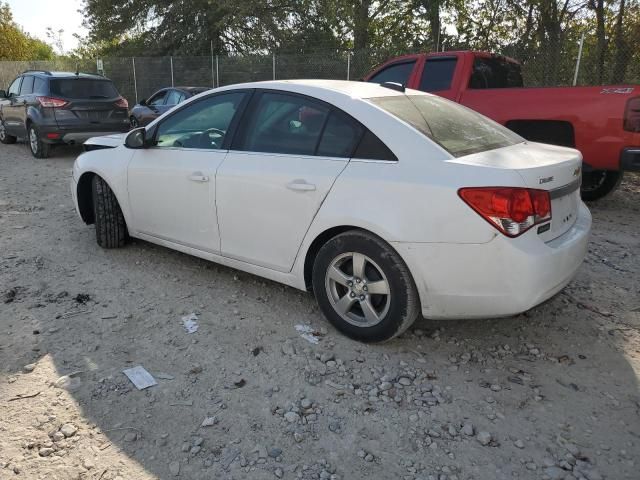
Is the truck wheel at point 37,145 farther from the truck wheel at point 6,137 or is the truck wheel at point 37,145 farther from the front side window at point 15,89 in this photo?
the truck wheel at point 6,137

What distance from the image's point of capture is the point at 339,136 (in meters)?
3.24

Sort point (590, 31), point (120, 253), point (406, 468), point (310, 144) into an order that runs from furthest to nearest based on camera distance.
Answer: point (590, 31), point (120, 253), point (310, 144), point (406, 468)

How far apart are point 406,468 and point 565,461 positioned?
712 mm

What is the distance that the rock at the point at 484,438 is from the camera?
244cm

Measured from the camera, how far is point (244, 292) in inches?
159

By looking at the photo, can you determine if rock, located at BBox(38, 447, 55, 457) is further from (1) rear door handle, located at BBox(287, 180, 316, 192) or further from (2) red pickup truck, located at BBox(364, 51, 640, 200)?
(2) red pickup truck, located at BBox(364, 51, 640, 200)

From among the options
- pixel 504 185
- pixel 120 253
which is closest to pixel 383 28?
pixel 120 253

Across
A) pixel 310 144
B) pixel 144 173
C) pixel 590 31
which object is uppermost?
pixel 590 31

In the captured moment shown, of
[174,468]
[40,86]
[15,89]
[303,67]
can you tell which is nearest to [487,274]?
[174,468]

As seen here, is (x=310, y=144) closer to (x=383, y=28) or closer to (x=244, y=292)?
(x=244, y=292)

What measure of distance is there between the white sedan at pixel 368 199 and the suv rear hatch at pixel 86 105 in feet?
21.9

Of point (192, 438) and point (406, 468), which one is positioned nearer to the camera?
point (406, 468)

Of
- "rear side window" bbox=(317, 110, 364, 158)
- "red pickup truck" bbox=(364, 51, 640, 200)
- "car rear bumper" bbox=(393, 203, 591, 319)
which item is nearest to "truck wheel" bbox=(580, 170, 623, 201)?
"red pickup truck" bbox=(364, 51, 640, 200)

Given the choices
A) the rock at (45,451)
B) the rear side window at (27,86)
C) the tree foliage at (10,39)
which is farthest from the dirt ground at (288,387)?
the tree foliage at (10,39)
